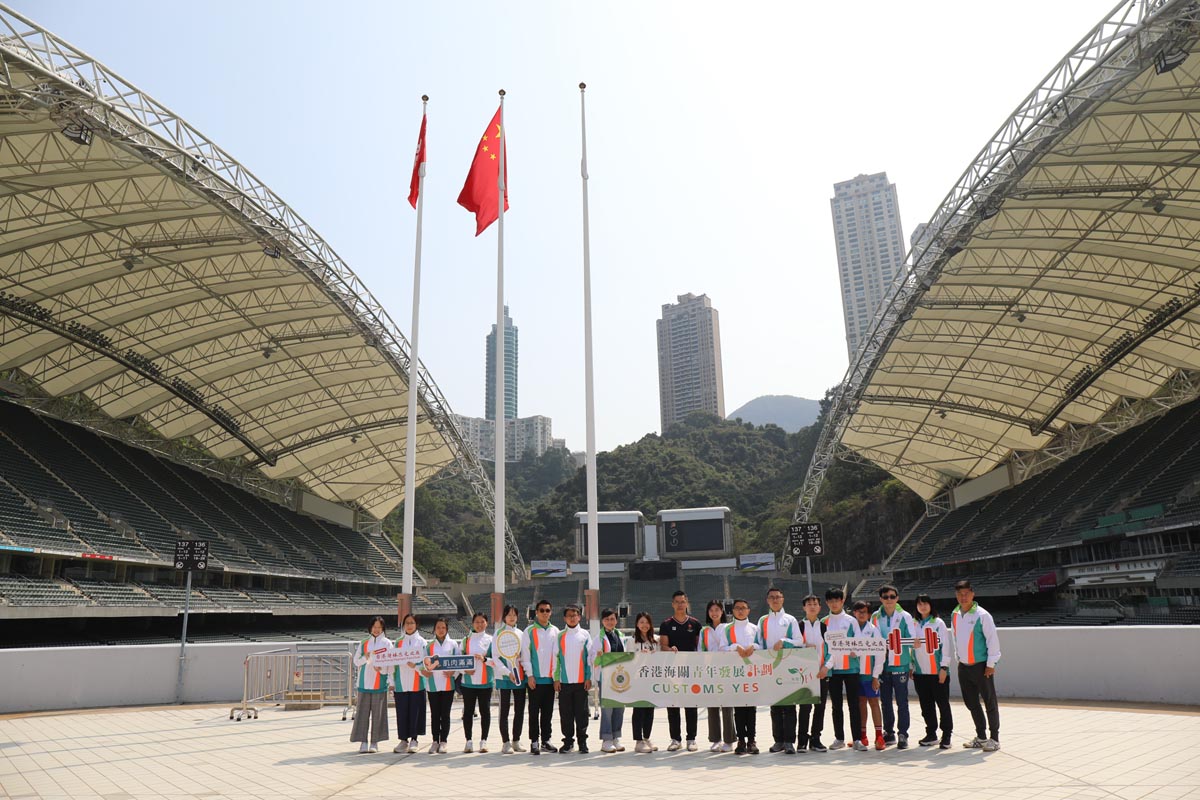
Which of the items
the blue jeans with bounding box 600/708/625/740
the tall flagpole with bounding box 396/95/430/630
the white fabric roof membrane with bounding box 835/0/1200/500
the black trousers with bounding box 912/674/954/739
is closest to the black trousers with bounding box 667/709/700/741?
the blue jeans with bounding box 600/708/625/740

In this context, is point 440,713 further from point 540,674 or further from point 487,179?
point 487,179

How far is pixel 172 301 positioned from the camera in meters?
29.0

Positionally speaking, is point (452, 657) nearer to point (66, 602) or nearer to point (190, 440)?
point (66, 602)

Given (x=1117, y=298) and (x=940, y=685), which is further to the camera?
(x=1117, y=298)

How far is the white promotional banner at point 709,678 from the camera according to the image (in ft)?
30.0

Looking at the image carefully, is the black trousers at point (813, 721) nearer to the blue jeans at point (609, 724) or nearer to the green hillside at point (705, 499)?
the blue jeans at point (609, 724)

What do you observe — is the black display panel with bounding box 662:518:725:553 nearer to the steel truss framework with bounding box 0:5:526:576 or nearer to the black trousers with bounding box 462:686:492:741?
the steel truss framework with bounding box 0:5:526:576

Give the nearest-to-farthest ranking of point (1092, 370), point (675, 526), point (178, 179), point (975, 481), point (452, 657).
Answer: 1. point (452, 657)
2. point (178, 179)
3. point (1092, 370)
4. point (975, 481)
5. point (675, 526)

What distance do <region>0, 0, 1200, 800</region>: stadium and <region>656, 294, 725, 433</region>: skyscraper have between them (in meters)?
117

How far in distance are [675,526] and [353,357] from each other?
112ft

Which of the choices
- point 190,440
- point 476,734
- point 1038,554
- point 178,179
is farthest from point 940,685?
point 190,440

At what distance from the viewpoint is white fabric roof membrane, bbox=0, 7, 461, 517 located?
Answer: 65.2ft

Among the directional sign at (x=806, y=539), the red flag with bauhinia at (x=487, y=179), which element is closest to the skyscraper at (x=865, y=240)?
the directional sign at (x=806, y=539)

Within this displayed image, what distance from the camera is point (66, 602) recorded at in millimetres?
26656
